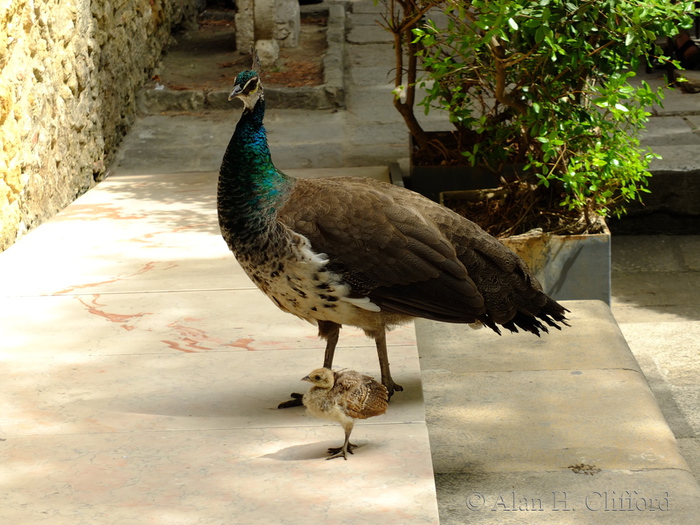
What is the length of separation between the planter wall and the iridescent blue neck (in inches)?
98.4

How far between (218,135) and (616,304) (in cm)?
399

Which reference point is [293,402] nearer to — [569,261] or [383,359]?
[383,359]

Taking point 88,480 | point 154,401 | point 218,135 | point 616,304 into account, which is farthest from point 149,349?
point 218,135

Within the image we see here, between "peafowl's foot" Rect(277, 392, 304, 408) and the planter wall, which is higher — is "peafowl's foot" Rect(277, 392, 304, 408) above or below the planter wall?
above

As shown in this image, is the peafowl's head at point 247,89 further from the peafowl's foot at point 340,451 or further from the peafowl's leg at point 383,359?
the peafowl's foot at point 340,451

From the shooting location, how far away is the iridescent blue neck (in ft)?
11.7

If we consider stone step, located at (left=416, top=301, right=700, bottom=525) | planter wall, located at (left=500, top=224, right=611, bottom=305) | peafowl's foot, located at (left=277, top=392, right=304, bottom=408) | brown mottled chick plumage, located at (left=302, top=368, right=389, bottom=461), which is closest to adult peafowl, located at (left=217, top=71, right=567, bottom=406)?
peafowl's foot, located at (left=277, top=392, right=304, bottom=408)

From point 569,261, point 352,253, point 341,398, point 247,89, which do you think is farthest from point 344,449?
point 569,261

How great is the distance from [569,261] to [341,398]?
3.00 meters

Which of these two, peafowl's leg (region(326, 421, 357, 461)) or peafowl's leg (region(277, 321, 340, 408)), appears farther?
peafowl's leg (region(277, 321, 340, 408))

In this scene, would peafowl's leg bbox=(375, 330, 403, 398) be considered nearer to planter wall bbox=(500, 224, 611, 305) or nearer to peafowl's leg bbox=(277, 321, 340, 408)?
peafowl's leg bbox=(277, 321, 340, 408)

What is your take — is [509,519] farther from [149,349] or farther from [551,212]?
[551,212]

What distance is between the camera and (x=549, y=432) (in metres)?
4.06

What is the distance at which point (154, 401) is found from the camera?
389cm
